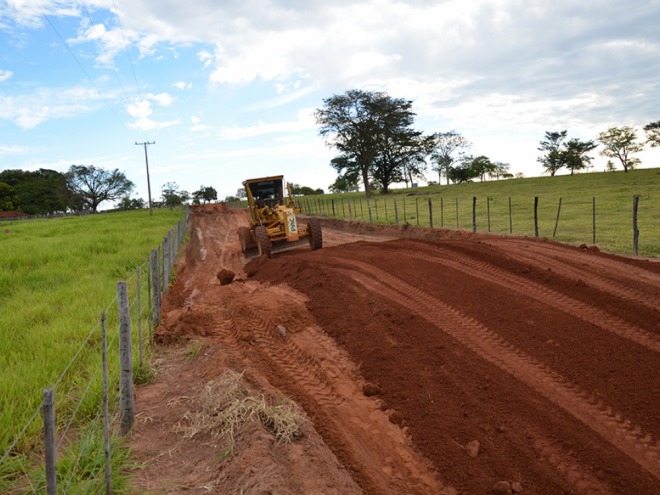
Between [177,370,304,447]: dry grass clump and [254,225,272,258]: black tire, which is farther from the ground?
[254,225,272,258]: black tire

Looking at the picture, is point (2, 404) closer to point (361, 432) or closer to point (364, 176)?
point (361, 432)

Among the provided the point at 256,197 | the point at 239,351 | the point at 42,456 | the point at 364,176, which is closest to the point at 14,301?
→ the point at 239,351

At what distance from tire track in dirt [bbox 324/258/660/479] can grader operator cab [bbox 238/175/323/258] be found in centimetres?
691

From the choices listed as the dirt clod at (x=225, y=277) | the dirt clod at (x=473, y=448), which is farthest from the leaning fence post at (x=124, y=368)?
the dirt clod at (x=225, y=277)

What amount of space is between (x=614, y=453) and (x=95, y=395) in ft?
17.4

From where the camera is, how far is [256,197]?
17.9 m

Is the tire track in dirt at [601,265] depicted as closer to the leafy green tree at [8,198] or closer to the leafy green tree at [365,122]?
the leafy green tree at [365,122]

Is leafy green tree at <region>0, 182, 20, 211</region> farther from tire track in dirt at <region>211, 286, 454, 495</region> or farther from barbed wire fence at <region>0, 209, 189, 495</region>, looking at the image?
barbed wire fence at <region>0, 209, 189, 495</region>

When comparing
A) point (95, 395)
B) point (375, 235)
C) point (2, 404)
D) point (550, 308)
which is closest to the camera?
point (2, 404)

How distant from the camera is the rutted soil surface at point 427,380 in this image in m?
4.28

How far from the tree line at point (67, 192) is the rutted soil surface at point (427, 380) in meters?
74.7

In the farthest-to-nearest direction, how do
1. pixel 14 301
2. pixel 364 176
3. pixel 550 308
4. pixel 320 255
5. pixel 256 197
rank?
pixel 364 176
pixel 256 197
pixel 320 255
pixel 14 301
pixel 550 308

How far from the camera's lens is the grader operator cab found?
16.8m

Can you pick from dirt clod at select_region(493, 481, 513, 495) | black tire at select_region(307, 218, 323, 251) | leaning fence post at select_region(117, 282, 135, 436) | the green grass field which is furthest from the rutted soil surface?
black tire at select_region(307, 218, 323, 251)
